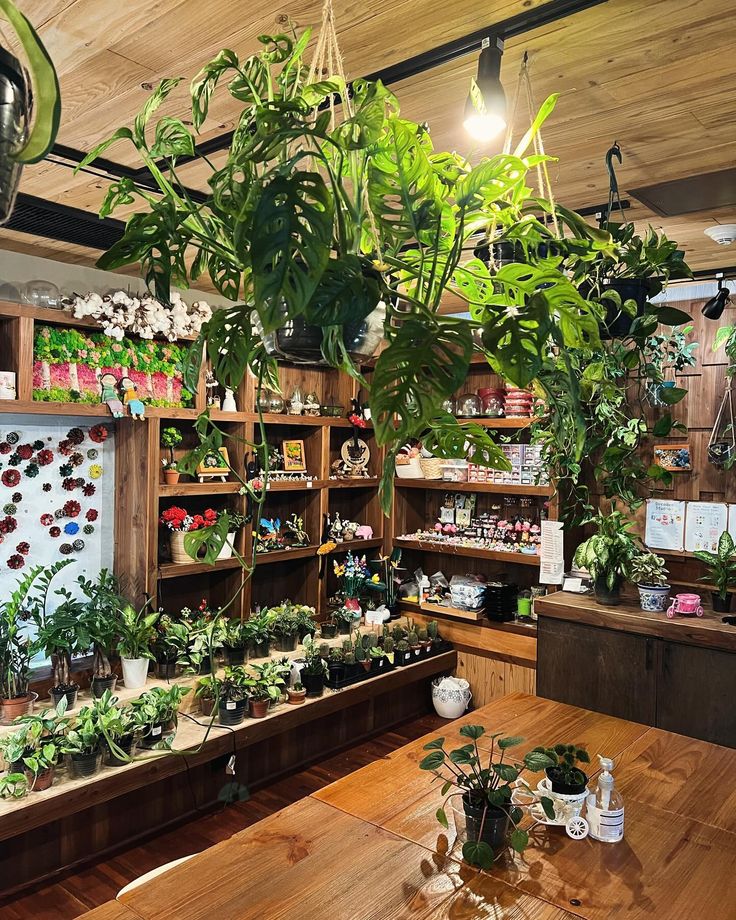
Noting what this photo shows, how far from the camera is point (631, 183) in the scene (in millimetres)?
2445

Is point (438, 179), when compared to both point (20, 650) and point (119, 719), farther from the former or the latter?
point (20, 650)

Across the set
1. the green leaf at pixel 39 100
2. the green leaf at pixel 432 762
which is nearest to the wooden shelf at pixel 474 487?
the green leaf at pixel 432 762

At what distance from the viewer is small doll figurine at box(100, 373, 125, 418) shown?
366 cm

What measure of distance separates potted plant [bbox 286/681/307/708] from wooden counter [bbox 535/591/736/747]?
1273mm

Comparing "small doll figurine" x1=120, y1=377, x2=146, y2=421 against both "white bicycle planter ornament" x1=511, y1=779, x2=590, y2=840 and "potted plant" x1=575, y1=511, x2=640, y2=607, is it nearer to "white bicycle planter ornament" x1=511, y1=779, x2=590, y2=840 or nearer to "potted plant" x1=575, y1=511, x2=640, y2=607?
"potted plant" x1=575, y1=511, x2=640, y2=607

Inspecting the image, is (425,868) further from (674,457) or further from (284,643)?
(674,457)

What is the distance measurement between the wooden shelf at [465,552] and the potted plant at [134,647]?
198 centimetres

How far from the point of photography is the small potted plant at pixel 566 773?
1803 mm

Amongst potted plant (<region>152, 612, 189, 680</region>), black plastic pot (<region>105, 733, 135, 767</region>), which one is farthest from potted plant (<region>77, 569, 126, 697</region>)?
black plastic pot (<region>105, 733, 135, 767</region>)

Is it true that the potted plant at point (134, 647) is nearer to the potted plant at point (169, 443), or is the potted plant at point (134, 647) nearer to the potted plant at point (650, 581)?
the potted plant at point (169, 443)

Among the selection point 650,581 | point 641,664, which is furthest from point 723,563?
point 641,664

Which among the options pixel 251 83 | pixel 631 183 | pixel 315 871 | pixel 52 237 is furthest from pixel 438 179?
pixel 52 237

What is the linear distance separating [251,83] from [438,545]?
411 cm

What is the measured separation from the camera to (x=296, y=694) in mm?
3797
